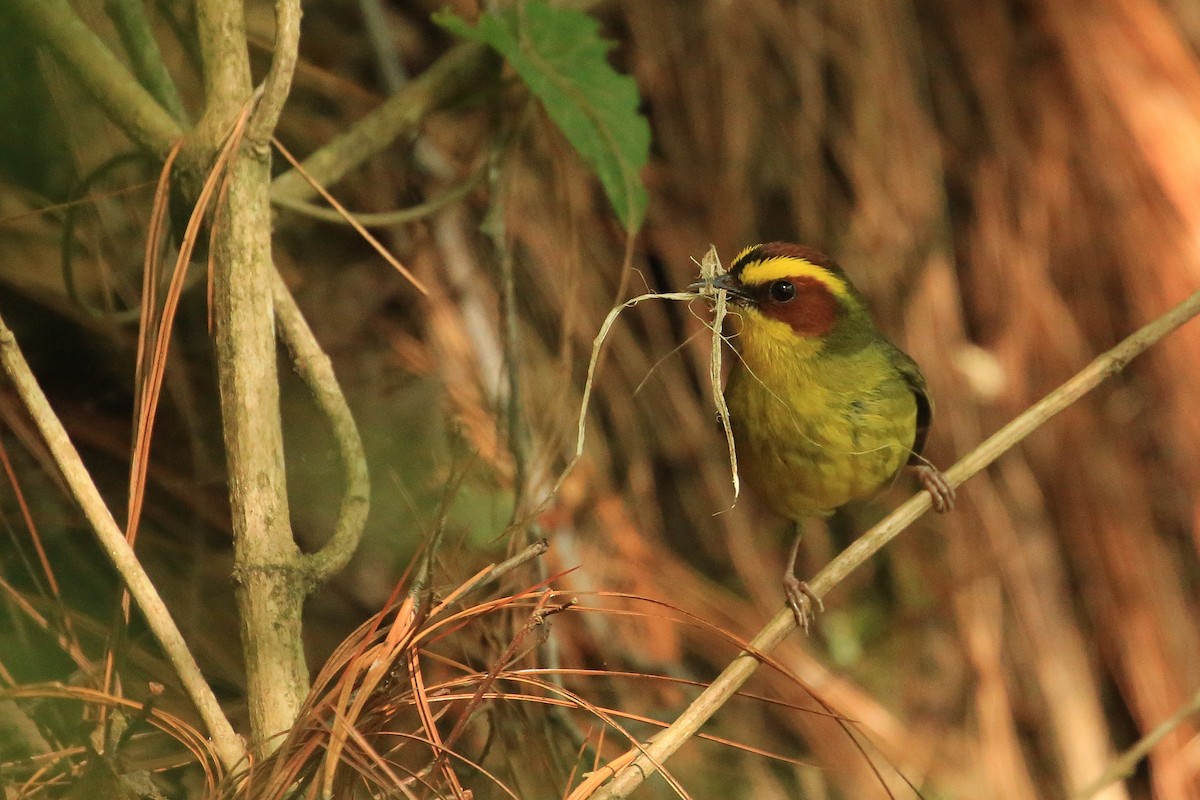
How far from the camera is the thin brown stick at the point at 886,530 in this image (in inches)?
83.8

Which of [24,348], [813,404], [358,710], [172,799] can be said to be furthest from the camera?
[24,348]

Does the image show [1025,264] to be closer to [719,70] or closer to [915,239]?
[915,239]

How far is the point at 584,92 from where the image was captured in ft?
9.84

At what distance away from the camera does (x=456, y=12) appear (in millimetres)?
3898

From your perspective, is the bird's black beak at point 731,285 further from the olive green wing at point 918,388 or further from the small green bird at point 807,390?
the olive green wing at point 918,388

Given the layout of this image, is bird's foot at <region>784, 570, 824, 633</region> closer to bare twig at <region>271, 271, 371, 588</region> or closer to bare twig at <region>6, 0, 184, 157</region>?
bare twig at <region>271, 271, 371, 588</region>

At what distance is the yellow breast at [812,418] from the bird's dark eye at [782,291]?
0.21 ft

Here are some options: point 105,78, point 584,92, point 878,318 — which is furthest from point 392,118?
point 878,318

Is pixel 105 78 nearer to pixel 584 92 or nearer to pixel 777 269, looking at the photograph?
pixel 584 92

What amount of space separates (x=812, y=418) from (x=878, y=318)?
1654mm

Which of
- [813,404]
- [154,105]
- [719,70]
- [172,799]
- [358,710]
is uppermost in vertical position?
[719,70]

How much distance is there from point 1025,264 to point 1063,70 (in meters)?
0.76

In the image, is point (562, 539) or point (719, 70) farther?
point (719, 70)

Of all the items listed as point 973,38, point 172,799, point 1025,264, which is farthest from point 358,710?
point 973,38
